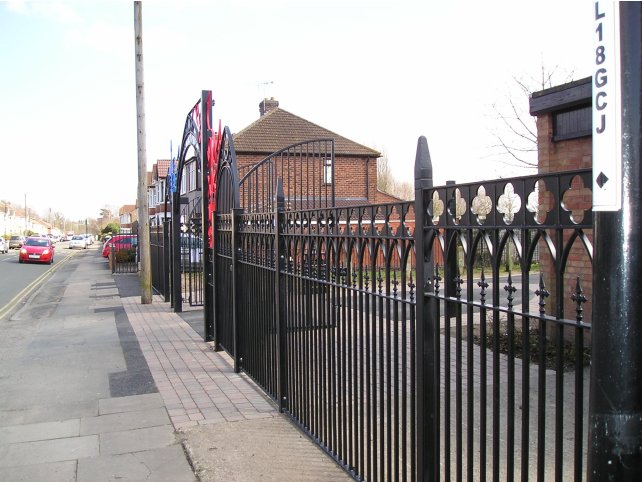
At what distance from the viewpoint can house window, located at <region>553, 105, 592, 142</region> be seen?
714cm

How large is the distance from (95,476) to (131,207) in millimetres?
113810

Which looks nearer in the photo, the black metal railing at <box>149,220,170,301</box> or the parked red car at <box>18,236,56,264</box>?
the black metal railing at <box>149,220,170,301</box>

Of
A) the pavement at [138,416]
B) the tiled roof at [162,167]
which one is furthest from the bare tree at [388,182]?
the pavement at [138,416]

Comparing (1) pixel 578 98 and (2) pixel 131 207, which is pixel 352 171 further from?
(2) pixel 131 207

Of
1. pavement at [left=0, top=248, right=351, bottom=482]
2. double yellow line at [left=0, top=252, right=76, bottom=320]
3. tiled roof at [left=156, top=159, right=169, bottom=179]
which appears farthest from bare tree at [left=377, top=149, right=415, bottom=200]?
pavement at [left=0, top=248, right=351, bottom=482]

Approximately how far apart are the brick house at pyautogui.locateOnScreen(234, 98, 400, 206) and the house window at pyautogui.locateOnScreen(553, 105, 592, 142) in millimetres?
17010

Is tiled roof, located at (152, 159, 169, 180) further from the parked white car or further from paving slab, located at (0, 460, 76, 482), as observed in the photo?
paving slab, located at (0, 460, 76, 482)

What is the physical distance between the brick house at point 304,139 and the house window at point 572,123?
17.0 meters

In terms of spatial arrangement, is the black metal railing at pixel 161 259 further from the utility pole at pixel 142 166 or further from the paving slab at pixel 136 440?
the paving slab at pixel 136 440

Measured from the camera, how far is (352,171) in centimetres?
2705

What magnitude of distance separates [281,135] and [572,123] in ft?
69.6

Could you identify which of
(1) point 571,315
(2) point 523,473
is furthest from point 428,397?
(1) point 571,315

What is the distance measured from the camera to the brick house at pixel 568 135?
6733 mm

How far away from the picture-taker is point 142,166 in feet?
48.0
